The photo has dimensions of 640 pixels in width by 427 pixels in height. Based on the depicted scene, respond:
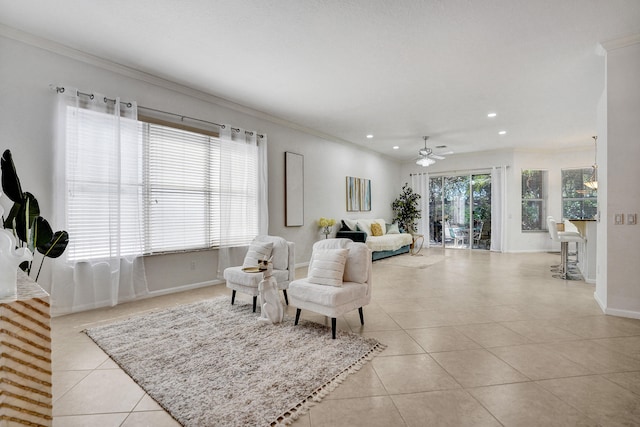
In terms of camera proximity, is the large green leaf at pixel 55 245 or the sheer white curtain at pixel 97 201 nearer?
the large green leaf at pixel 55 245

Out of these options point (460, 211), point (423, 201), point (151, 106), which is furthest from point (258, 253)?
point (460, 211)

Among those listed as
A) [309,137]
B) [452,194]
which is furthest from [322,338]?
[452,194]

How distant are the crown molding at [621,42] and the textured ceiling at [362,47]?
0.29 ft

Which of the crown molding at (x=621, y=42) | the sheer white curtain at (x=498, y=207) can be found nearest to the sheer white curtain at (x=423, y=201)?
the sheer white curtain at (x=498, y=207)

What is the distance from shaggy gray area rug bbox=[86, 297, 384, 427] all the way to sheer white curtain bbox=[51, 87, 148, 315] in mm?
766

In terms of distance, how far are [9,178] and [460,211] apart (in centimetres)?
949

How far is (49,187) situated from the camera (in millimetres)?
3244

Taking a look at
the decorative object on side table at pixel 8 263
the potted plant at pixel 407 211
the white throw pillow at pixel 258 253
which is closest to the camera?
the decorative object on side table at pixel 8 263

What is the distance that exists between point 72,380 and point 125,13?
297cm

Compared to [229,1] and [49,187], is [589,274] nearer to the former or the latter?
[229,1]

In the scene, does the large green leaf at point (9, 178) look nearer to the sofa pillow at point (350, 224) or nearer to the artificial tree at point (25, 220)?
the artificial tree at point (25, 220)

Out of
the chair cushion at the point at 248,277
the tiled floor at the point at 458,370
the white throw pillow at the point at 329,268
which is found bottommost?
the tiled floor at the point at 458,370

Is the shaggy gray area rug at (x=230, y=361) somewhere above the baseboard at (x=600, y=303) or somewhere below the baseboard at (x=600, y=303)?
below

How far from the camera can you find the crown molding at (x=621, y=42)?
3.11 meters
